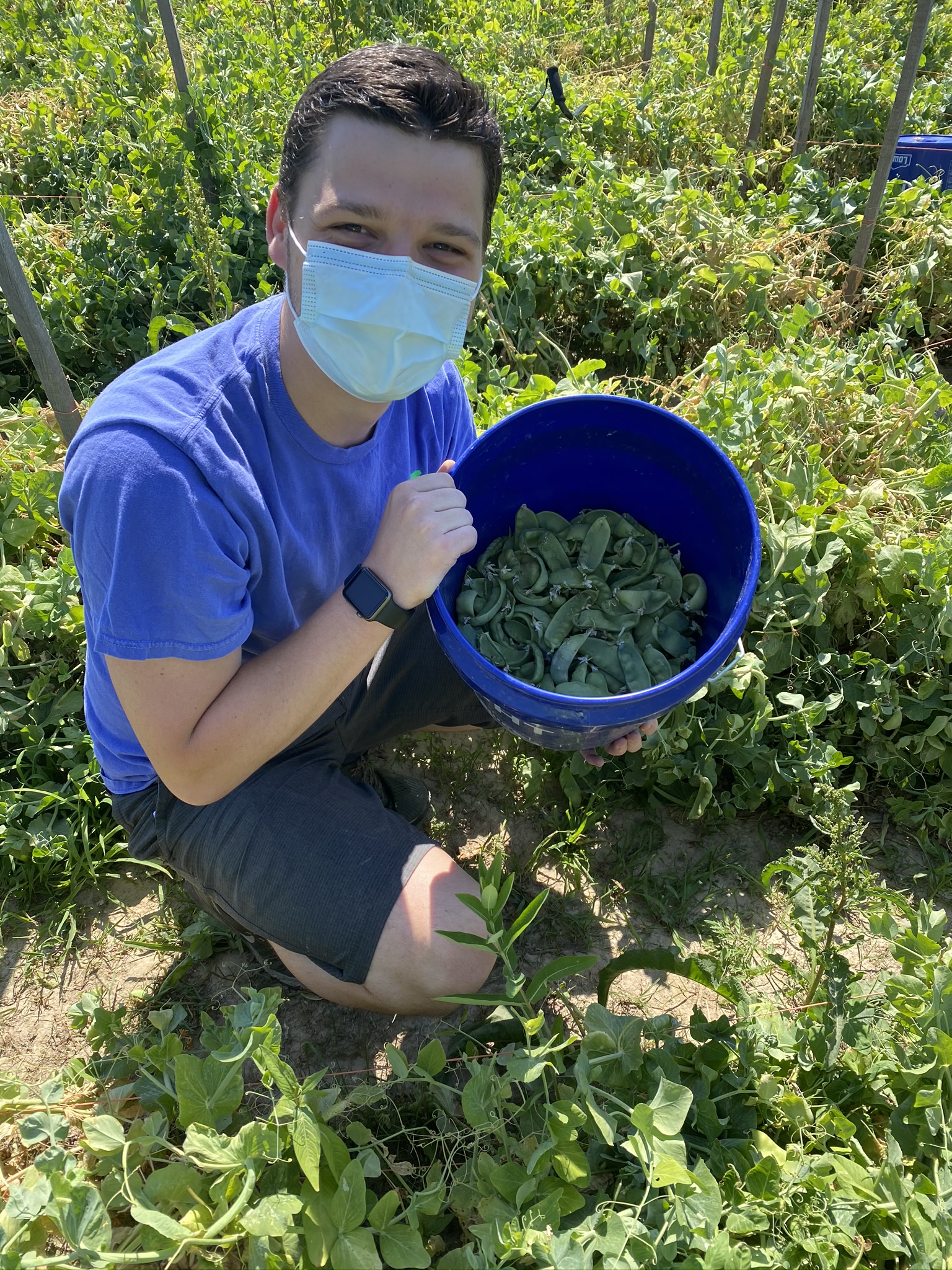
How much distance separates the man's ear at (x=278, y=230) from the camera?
65.8 inches

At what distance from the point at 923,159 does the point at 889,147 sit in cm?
67

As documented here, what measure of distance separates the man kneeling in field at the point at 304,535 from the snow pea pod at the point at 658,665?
0.49 ft

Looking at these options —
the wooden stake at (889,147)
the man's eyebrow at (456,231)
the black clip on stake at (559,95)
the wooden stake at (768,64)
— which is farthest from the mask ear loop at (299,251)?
the wooden stake at (768,64)

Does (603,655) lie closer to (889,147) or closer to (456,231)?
(456,231)

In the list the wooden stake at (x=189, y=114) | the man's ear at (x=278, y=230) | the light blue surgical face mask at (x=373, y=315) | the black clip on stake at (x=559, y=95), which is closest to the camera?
the light blue surgical face mask at (x=373, y=315)

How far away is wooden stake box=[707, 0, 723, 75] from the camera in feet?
15.3

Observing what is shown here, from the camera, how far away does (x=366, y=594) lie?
160cm

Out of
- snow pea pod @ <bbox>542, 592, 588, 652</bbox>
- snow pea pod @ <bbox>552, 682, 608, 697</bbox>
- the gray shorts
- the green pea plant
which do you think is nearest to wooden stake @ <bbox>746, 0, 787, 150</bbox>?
snow pea pod @ <bbox>542, 592, 588, 652</bbox>

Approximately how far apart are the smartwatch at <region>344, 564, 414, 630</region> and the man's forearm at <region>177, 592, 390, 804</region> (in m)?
0.01

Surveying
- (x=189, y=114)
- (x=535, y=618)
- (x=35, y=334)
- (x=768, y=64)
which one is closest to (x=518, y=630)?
(x=535, y=618)

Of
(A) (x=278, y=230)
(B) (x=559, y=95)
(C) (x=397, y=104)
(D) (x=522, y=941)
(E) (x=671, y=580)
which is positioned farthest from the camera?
(B) (x=559, y=95)

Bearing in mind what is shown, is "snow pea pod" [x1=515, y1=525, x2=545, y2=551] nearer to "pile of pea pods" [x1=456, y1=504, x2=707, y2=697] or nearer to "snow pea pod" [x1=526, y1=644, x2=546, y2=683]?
"pile of pea pods" [x1=456, y1=504, x2=707, y2=697]

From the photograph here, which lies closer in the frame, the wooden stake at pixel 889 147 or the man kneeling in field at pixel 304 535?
the man kneeling in field at pixel 304 535

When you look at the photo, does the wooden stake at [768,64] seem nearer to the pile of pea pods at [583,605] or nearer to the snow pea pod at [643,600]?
the pile of pea pods at [583,605]
